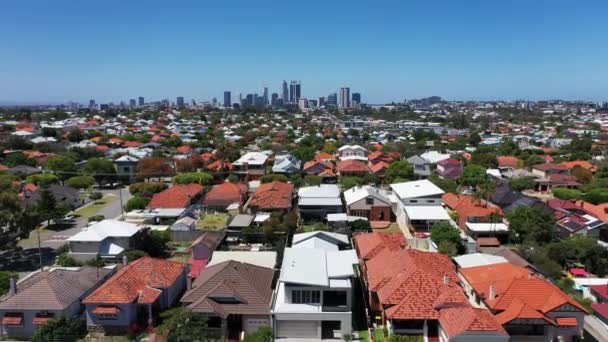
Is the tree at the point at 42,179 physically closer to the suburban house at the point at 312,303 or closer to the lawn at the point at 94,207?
the lawn at the point at 94,207

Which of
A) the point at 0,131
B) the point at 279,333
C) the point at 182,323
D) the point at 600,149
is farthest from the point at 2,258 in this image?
the point at 600,149

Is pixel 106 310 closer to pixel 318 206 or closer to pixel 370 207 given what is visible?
pixel 318 206

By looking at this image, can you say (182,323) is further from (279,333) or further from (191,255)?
(191,255)

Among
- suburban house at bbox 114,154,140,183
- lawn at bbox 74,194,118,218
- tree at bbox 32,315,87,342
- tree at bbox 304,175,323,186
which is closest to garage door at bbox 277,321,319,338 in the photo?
tree at bbox 32,315,87,342

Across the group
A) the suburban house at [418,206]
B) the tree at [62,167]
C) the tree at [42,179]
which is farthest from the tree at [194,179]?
the suburban house at [418,206]

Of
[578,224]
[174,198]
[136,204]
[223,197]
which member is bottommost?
[136,204]

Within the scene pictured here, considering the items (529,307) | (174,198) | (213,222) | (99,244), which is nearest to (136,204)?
(174,198)
